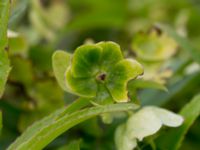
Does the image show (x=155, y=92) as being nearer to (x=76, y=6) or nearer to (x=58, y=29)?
(x=58, y=29)

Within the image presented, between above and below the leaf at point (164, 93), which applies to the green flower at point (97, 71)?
above

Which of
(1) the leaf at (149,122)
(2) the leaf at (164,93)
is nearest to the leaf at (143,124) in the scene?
(1) the leaf at (149,122)

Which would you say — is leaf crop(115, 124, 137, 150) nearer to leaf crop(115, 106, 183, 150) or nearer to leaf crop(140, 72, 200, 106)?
leaf crop(115, 106, 183, 150)

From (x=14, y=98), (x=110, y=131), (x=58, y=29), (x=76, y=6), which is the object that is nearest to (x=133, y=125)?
(x=110, y=131)

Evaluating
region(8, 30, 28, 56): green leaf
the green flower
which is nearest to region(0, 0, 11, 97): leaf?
the green flower

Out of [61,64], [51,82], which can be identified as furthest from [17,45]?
[61,64]

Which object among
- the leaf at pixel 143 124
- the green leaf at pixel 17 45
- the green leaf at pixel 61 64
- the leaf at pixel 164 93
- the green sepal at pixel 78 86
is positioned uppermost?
the green leaf at pixel 61 64

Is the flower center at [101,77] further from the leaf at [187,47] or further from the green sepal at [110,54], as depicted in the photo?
the leaf at [187,47]
